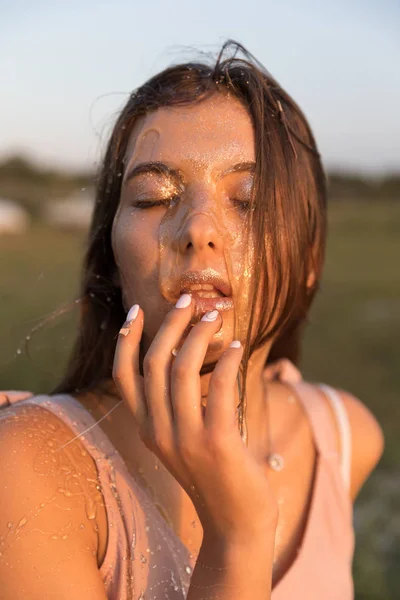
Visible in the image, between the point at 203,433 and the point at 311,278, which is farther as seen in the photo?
the point at 311,278

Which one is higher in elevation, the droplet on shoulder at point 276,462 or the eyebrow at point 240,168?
the eyebrow at point 240,168

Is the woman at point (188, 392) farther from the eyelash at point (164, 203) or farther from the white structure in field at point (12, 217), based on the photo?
the white structure in field at point (12, 217)

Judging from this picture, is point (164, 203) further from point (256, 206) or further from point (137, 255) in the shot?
point (256, 206)

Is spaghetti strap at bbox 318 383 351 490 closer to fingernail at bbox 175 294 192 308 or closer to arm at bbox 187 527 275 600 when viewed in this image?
arm at bbox 187 527 275 600

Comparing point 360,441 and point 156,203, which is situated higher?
point 156,203

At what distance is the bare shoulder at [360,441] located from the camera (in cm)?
279

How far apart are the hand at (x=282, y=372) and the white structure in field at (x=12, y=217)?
14073 millimetres

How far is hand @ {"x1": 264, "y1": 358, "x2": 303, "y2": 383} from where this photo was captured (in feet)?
9.59

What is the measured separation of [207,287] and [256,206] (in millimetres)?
319

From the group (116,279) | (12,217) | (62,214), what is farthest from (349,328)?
(12,217)

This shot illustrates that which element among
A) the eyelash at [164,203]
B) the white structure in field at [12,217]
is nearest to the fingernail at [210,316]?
the eyelash at [164,203]

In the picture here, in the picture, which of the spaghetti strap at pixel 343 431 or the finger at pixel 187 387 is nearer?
the finger at pixel 187 387

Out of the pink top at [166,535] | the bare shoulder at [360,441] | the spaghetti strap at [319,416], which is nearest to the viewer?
the pink top at [166,535]

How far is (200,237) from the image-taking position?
189cm
